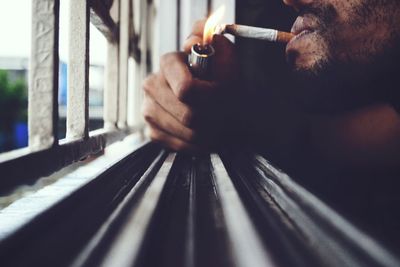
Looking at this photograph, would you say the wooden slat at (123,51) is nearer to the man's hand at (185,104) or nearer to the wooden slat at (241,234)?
the man's hand at (185,104)

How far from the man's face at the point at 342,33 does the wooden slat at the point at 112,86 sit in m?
0.82

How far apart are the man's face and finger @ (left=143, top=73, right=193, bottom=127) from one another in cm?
50

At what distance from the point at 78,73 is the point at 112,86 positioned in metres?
0.51

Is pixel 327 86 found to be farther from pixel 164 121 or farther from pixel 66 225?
pixel 66 225

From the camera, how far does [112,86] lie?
1.51 meters

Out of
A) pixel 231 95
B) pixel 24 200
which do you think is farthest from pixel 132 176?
pixel 231 95

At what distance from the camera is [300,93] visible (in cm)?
166

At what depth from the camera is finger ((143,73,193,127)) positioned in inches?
46.1

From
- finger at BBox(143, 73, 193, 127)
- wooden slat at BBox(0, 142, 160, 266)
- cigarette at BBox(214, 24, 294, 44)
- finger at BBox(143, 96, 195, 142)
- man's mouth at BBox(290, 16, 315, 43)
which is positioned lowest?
wooden slat at BBox(0, 142, 160, 266)

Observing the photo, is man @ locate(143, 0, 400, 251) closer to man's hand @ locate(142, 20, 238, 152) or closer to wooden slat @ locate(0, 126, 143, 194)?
man's hand @ locate(142, 20, 238, 152)

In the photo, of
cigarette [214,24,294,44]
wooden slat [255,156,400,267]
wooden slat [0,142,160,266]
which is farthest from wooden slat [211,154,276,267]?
cigarette [214,24,294,44]

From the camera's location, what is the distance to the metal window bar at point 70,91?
0.65 metres

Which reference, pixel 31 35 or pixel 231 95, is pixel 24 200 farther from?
pixel 231 95

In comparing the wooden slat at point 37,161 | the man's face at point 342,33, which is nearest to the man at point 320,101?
the man's face at point 342,33
